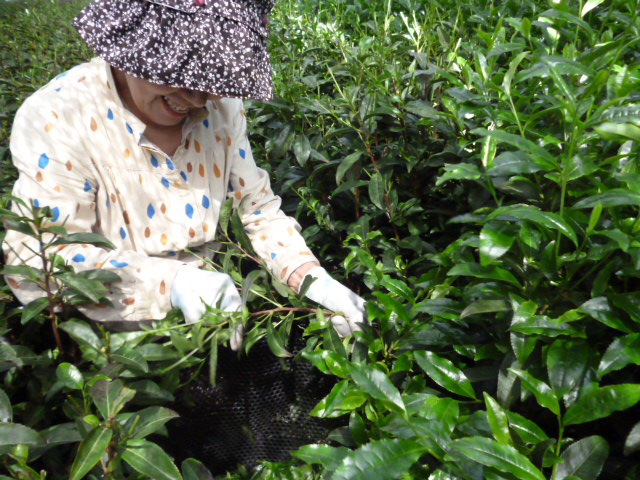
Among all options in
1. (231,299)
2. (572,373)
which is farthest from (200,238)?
(572,373)

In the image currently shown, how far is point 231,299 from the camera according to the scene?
1604 mm

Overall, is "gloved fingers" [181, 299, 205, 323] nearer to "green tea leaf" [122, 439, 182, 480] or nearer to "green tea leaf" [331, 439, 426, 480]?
"green tea leaf" [122, 439, 182, 480]

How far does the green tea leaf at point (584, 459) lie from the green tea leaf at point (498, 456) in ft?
0.27

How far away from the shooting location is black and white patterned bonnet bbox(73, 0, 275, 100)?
1.43 meters

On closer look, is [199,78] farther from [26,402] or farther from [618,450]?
[618,450]

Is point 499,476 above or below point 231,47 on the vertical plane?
below

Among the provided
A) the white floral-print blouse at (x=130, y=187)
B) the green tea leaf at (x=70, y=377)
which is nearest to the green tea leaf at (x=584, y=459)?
the green tea leaf at (x=70, y=377)

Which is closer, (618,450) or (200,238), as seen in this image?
(618,450)

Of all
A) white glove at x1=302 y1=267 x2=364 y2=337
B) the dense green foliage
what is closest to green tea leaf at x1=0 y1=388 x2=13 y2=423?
the dense green foliage

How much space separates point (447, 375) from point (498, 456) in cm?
26

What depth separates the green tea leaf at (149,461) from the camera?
1001mm

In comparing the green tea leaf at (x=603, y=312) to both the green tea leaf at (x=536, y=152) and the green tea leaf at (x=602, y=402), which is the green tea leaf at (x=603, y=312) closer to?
the green tea leaf at (x=602, y=402)

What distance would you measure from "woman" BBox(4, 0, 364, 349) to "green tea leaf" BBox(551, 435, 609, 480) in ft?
2.09

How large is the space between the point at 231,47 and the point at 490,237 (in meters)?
0.91
